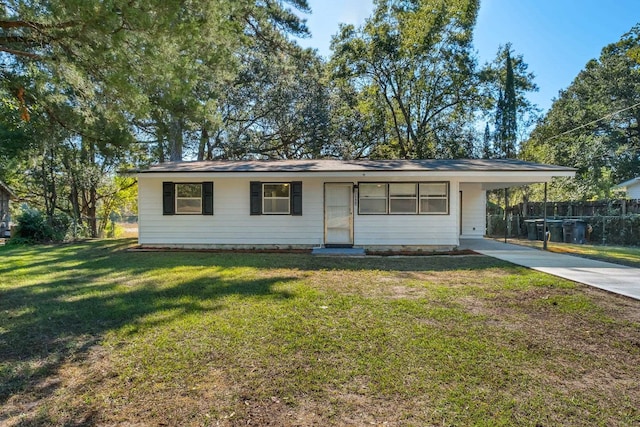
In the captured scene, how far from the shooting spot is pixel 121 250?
1053 centimetres

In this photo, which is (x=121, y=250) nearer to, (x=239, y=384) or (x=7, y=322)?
(x=7, y=322)

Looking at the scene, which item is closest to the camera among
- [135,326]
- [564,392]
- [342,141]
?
[564,392]

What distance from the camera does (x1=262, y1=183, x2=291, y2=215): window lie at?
35.1 ft

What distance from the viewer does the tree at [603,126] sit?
22156mm

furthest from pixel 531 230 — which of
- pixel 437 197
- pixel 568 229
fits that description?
pixel 437 197

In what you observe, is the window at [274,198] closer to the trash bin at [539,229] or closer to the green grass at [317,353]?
the green grass at [317,353]

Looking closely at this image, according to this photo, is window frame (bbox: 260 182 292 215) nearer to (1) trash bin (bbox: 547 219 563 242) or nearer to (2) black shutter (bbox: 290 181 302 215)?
(2) black shutter (bbox: 290 181 302 215)

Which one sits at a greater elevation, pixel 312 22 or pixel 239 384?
pixel 312 22

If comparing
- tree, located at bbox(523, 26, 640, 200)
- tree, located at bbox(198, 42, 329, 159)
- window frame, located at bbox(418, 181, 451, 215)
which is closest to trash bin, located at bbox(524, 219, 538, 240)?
window frame, located at bbox(418, 181, 451, 215)

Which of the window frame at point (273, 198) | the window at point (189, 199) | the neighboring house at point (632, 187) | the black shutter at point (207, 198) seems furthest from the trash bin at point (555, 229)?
the window at point (189, 199)

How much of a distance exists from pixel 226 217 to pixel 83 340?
7249 mm

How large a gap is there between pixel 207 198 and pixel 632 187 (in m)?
24.7

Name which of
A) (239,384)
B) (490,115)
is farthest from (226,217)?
(490,115)

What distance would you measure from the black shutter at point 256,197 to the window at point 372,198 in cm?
301
